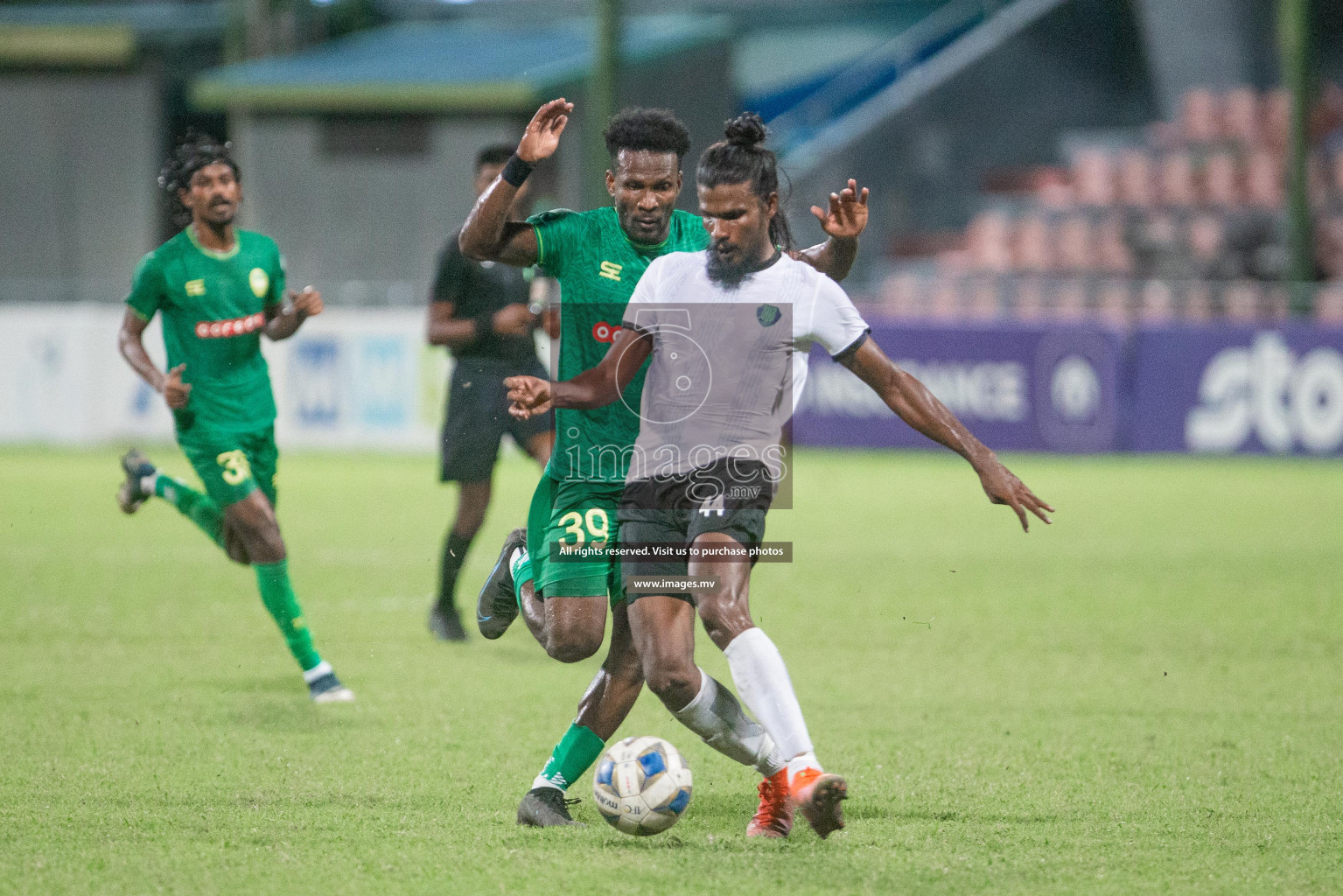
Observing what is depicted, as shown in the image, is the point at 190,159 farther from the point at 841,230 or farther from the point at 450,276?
the point at 841,230

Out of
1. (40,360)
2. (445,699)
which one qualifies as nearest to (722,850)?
(445,699)

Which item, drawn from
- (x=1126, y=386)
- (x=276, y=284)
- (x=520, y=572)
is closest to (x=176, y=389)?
(x=276, y=284)

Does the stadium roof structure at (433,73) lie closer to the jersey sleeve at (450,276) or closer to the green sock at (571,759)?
the jersey sleeve at (450,276)

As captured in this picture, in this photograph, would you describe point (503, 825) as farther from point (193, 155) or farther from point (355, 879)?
point (193, 155)

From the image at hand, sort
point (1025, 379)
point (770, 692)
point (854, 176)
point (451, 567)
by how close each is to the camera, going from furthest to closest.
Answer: point (854, 176), point (1025, 379), point (451, 567), point (770, 692)

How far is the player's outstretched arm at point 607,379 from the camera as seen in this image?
16.0ft

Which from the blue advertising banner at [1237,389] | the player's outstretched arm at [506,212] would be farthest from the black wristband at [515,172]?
the blue advertising banner at [1237,389]

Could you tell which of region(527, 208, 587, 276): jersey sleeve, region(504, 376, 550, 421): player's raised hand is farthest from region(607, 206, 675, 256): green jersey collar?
region(504, 376, 550, 421): player's raised hand

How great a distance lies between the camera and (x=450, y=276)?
8930 millimetres

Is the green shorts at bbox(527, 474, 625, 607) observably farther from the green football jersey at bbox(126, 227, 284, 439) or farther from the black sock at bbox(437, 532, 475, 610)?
the black sock at bbox(437, 532, 475, 610)

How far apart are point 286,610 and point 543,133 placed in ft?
9.49

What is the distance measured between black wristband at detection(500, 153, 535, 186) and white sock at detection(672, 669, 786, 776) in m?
1.57

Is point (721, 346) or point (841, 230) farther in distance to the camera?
point (841, 230)

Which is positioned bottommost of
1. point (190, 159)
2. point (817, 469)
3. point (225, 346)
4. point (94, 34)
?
point (817, 469)
